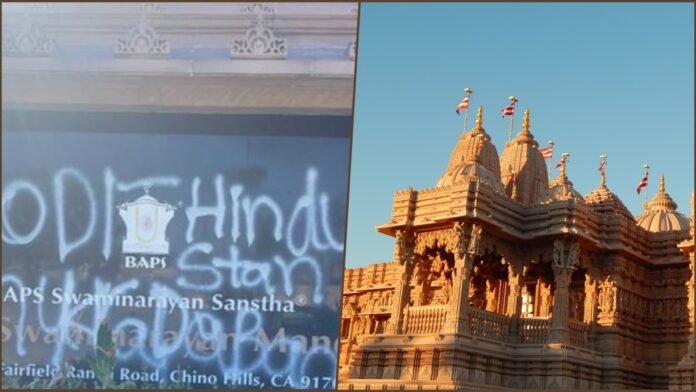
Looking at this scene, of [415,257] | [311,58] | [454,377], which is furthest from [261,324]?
[415,257]

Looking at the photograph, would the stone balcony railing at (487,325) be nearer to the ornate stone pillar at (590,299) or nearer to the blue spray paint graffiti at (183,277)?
the ornate stone pillar at (590,299)

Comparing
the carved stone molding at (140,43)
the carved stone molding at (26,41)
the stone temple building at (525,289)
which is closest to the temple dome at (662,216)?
the stone temple building at (525,289)

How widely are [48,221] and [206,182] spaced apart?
5.70 feet

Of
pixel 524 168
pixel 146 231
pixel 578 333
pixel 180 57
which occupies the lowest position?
pixel 578 333

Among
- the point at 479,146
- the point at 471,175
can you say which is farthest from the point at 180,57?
the point at 479,146

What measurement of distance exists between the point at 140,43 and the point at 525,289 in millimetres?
13057

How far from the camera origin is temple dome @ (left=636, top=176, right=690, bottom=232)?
73.9 feet

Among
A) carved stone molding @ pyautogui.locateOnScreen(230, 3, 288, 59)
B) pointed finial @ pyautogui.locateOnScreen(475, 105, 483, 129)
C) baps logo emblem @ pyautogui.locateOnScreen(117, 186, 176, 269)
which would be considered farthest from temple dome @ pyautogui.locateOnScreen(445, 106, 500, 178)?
baps logo emblem @ pyautogui.locateOnScreen(117, 186, 176, 269)

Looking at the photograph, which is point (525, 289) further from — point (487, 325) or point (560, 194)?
point (487, 325)

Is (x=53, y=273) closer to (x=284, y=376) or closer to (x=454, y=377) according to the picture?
(x=284, y=376)

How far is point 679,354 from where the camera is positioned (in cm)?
2039

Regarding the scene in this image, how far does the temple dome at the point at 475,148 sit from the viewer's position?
2136 centimetres

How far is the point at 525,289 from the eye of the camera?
21.4 metres

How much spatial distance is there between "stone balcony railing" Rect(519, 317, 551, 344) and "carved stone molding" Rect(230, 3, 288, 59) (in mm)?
9916
